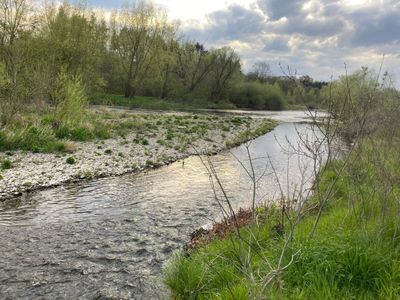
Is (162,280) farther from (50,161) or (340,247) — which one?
(50,161)

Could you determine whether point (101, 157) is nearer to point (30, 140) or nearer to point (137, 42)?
point (30, 140)

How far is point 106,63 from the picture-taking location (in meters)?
61.1

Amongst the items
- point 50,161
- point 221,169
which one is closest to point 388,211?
point 221,169

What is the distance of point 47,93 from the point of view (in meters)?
19.9

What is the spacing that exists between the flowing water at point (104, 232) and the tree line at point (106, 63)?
8.28 m

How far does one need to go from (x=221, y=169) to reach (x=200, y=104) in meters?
55.1

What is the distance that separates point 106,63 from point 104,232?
57540 millimetres

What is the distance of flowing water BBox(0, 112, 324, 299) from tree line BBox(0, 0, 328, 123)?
8.28m

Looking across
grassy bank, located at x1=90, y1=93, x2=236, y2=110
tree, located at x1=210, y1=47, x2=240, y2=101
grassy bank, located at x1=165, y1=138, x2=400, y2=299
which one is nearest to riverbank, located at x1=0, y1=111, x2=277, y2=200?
grassy bank, located at x1=165, y1=138, x2=400, y2=299

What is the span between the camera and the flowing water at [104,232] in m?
5.52

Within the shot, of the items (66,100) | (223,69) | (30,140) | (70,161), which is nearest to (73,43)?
(66,100)

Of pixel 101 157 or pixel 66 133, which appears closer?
pixel 101 157

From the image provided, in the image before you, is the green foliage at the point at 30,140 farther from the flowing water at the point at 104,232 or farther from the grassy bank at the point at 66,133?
the flowing water at the point at 104,232

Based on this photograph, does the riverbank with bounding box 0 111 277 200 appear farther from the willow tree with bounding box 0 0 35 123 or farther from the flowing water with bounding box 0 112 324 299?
the willow tree with bounding box 0 0 35 123
